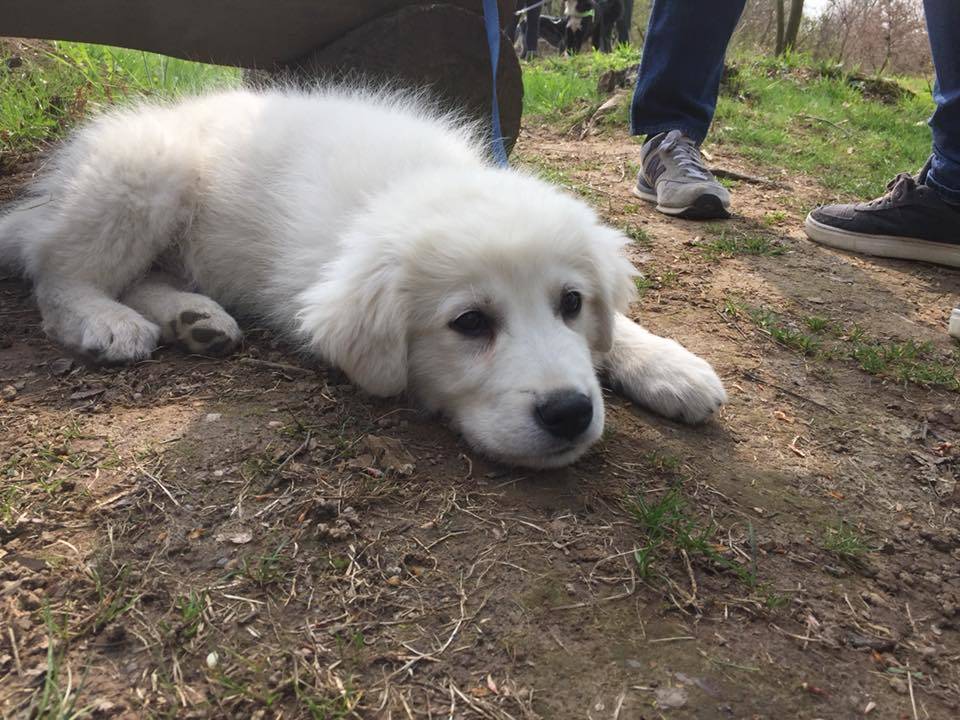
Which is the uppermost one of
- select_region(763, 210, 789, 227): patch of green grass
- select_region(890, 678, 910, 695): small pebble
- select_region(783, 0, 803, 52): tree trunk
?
select_region(783, 0, 803, 52): tree trunk

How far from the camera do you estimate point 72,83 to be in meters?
4.92

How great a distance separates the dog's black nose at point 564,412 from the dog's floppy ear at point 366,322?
20.5 inches

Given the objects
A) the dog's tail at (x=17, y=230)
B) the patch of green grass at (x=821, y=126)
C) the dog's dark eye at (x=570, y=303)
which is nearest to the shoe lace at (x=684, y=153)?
the patch of green grass at (x=821, y=126)

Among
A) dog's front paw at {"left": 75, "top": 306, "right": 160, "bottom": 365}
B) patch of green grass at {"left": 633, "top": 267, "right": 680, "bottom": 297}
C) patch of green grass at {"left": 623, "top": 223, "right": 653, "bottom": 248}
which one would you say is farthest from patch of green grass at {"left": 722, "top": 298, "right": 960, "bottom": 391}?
dog's front paw at {"left": 75, "top": 306, "right": 160, "bottom": 365}

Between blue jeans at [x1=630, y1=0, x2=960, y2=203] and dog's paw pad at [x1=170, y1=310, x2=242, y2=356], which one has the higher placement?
blue jeans at [x1=630, y1=0, x2=960, y2=203]

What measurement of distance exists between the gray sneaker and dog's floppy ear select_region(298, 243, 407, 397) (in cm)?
269

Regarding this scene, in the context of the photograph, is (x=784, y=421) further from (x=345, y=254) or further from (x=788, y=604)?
(x=345, y=254)

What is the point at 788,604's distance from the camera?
5.57 ft

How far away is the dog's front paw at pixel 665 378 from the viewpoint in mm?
2422

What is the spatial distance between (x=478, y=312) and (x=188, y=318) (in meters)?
1.16

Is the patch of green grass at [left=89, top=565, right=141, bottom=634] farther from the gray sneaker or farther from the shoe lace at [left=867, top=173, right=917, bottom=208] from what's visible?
the shoe lace at [left=867, top=173, right=917, bottom=208]

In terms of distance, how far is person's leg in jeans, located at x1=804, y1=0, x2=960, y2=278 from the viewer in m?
3.62

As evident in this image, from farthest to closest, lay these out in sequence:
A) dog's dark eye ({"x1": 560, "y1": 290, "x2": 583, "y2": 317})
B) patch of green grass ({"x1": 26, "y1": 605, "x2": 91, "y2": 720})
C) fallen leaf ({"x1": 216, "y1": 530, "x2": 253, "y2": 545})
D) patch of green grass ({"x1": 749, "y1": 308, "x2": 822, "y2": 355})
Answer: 1. patch of green grass ({"x1": 749, "y1": 308, "x2": 822, "y2": 355})
2. dog's dark eye ({"x1": 560, "y1": 290, "x2": 583, "y2": 317})
3. fallen leaf ({"x1": 216, "y1": 530, "x2": 253, "y2": 545})
4. patch of green grass ({"x1": 26, "y1": 605, "x2": 91, "y2": 720})

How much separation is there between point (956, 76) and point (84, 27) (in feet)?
13.2
